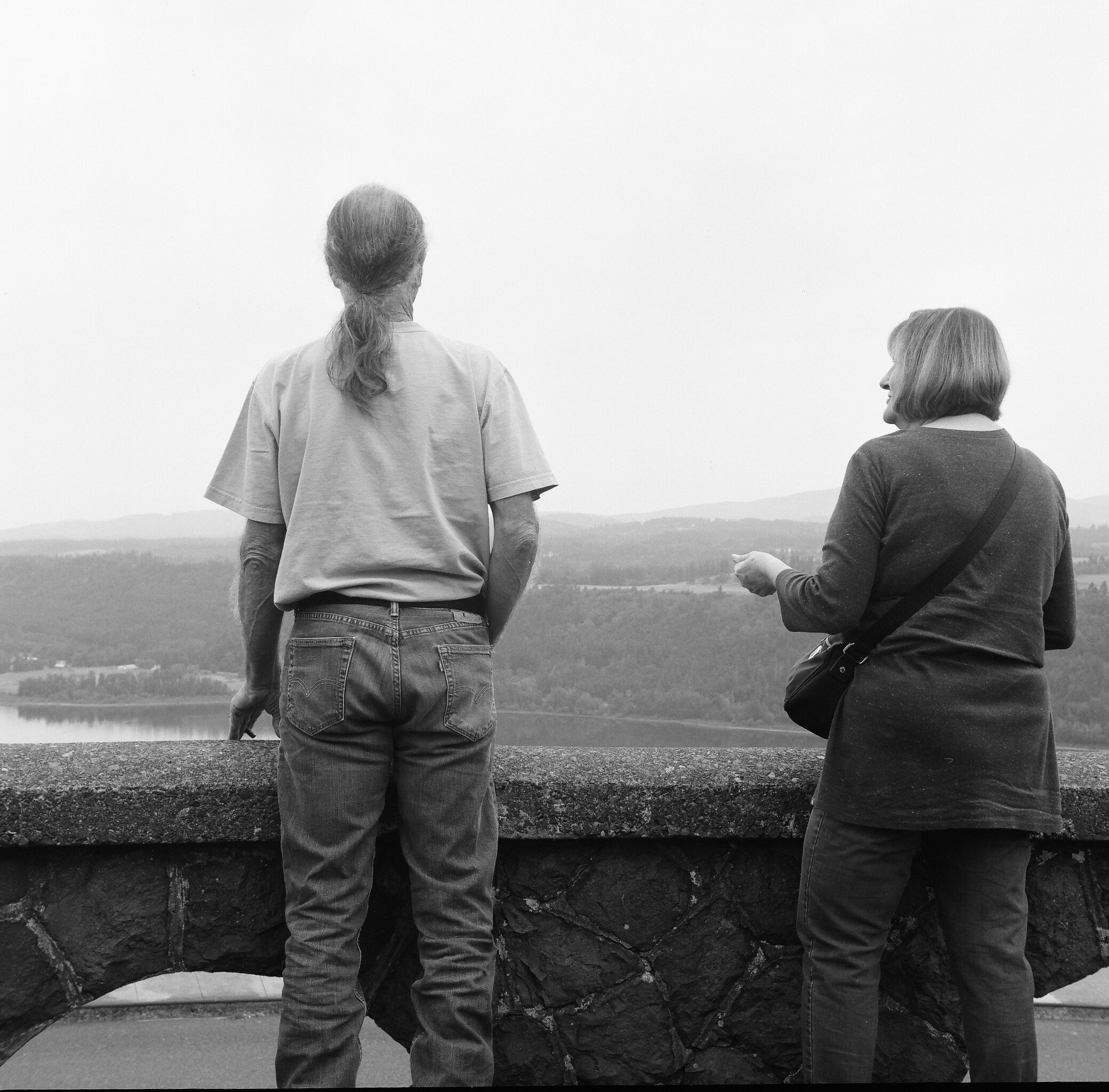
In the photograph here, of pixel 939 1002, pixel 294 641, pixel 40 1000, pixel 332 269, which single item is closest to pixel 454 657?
pixel 294 641

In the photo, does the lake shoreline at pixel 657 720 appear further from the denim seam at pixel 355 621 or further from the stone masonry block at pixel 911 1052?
the denim seam at pixel 355 621

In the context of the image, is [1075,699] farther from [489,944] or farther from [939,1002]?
[489,944]

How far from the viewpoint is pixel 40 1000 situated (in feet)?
6.95

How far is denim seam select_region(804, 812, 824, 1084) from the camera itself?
1.96m

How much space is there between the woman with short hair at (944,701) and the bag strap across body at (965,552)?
0.01 meters

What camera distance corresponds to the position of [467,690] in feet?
5.99

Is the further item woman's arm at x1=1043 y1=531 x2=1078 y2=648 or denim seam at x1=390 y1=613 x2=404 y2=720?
woman's arm at x1=1043 y1=531 x2=1078 y2=648

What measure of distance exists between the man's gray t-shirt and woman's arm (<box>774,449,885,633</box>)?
56 centimetres

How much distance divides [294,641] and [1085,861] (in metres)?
1.89

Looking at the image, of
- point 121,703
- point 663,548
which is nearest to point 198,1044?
point 121,703

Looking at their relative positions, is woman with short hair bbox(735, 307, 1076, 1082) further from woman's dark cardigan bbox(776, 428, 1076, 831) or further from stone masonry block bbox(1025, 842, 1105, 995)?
stone masonry block bbox(1025, 842, 1105, 995)

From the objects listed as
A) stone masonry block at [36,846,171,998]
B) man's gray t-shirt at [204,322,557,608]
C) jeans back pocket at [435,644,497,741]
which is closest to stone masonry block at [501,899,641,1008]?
jeans back pocket at [435,644,497,741]

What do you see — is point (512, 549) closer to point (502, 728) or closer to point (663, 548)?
point (502, 728)

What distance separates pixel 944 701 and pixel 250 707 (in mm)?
1431
